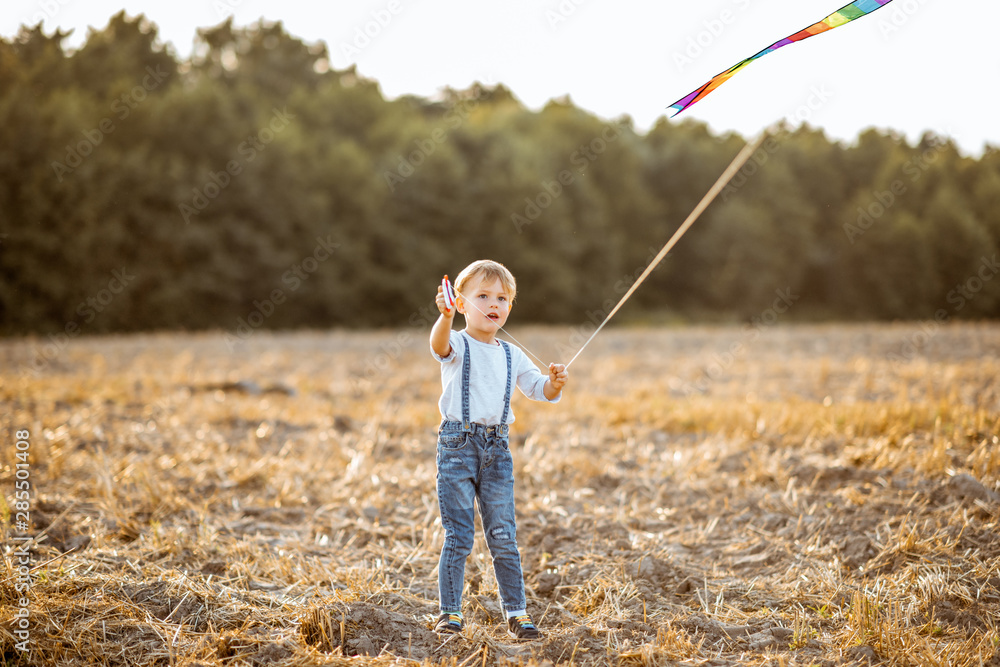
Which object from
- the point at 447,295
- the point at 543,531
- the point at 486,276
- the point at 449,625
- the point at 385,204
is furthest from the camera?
the point at 385,204

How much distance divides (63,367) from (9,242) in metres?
15.5

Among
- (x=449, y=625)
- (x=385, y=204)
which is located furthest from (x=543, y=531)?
(x=385, y=204)

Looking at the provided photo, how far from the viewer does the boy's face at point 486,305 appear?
324 centimetres

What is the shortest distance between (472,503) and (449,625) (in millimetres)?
509

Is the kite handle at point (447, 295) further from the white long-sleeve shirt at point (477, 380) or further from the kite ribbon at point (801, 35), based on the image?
the kite ribbon at point (801, 35)

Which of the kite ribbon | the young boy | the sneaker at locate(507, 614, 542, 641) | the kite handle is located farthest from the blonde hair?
the sneaker at locate(507, 614, 542, 641)

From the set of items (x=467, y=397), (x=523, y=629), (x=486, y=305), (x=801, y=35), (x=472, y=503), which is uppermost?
(x=801, y=35)

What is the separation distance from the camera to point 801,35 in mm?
3074

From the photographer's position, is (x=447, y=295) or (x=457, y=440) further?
(x=457, y=440)

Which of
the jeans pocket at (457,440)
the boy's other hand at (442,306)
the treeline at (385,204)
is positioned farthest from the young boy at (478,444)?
the treeline at (385,204)

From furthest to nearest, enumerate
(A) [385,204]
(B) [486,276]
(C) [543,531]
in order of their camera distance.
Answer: (A) [385,204] → (C) [543,531] → (B) [486,276]

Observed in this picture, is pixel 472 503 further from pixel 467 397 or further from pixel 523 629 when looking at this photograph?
pixel 523 629

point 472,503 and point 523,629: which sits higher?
point 472,503

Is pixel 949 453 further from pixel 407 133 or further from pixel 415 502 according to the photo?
pixel 407 133
